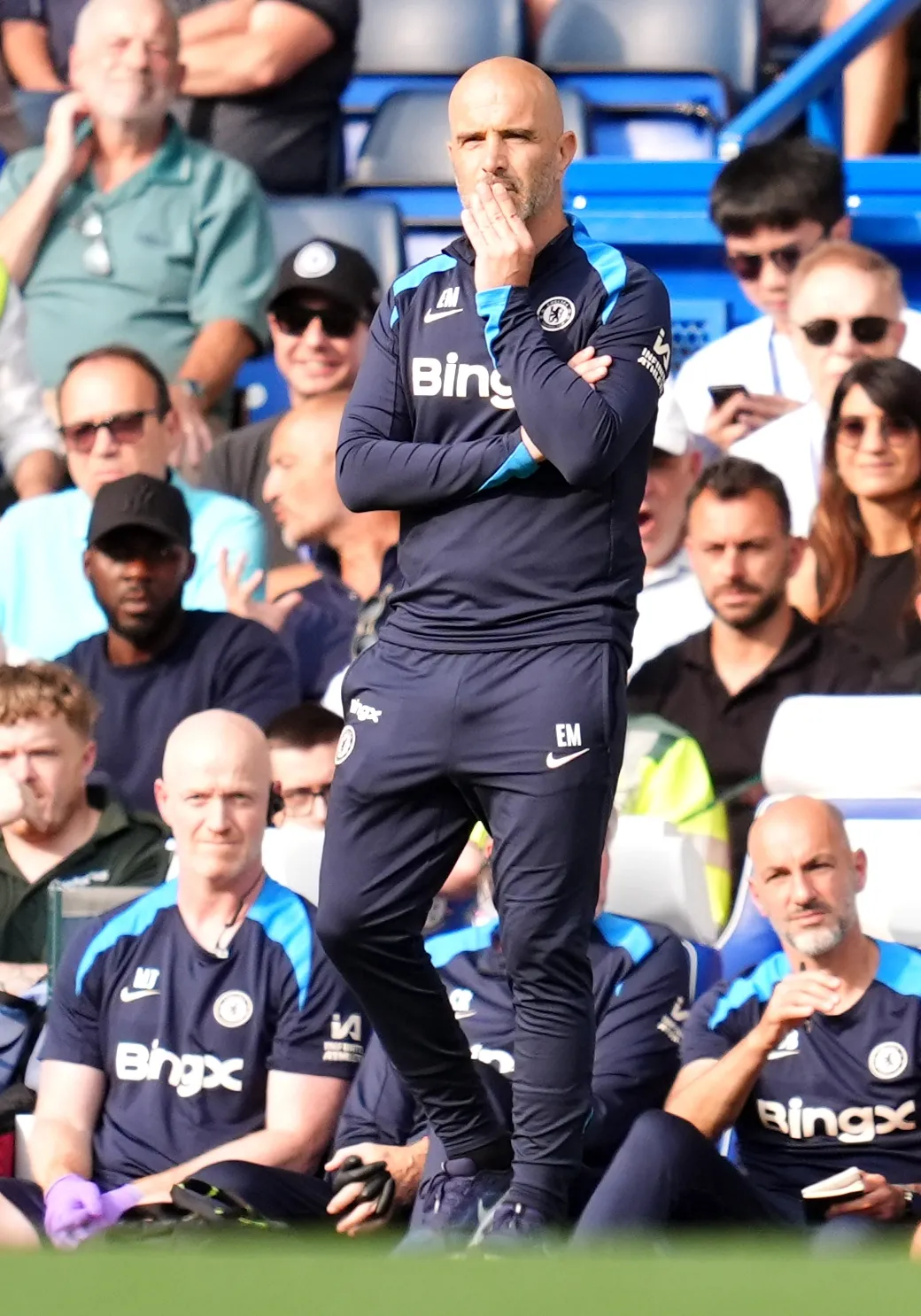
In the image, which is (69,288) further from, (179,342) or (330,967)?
(330,967)

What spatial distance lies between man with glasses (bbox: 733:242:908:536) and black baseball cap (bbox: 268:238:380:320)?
1.34 meters

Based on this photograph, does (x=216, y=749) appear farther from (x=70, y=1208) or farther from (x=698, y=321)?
(x=698, y=321)

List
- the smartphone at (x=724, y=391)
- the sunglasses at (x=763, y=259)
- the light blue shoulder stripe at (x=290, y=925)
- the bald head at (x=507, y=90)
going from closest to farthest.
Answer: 1. the bald head at (x=507, y=90)
2. the light blue shoulder stripe at (x=290, y=925)
3. the smartphone at (x=724, y=391)
4. the sunglasses at (x=763, y=259)

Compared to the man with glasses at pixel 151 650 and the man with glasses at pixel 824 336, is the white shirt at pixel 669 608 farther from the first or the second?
the man with glasses at pixel 151 650

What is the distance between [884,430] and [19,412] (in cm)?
304

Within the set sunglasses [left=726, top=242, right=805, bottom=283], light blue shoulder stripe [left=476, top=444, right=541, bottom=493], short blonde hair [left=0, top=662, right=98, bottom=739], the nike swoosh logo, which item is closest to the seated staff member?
short blonde hair [left=0, top=662, right=98, bottom=739]

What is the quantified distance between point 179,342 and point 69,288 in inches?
17.5

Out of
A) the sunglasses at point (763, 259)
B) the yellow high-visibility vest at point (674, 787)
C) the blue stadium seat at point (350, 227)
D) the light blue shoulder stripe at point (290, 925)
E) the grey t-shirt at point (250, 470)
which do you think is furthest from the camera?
the blue stadium seat at point (350, 227)

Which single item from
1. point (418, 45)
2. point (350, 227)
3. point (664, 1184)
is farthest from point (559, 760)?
point (418, 45)

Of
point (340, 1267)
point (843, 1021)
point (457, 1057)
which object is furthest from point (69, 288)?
point (340, 1267)

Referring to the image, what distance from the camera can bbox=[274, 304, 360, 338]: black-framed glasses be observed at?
7.39 metres

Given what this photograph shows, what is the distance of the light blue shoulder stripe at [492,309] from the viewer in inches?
140

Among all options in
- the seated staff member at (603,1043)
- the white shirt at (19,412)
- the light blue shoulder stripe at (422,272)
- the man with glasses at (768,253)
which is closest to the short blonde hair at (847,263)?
the man with glasses at (768,253)

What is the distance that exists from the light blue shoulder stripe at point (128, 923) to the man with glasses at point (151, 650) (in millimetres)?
827
